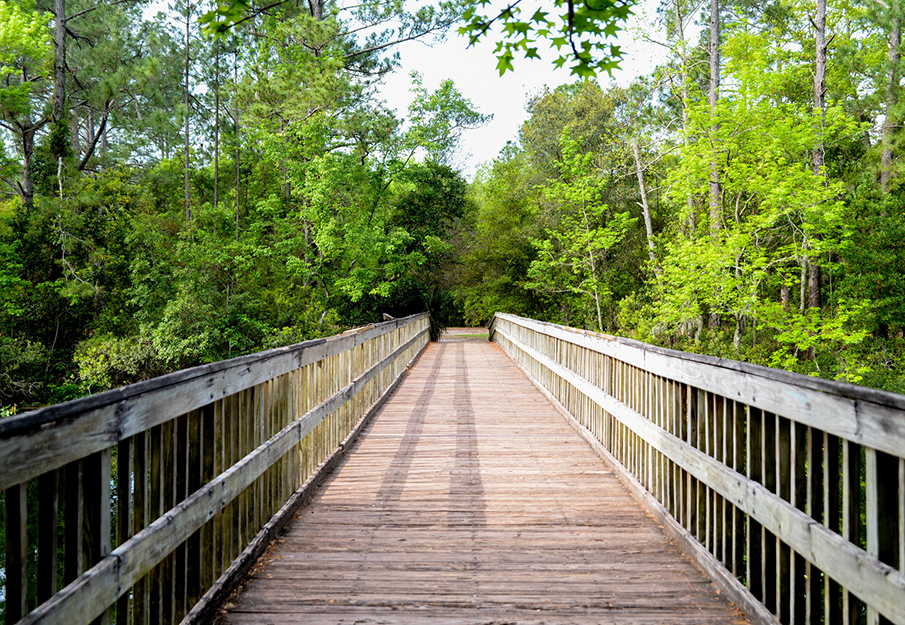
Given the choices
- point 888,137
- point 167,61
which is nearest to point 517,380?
point 888,137

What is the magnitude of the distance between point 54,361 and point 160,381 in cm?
1787

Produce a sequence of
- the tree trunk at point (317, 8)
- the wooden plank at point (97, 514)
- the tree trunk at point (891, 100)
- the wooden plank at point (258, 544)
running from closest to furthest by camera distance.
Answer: the wooden plank at point (97, 514) < the wooden plank at point (258, 544) < the tree trunk at point (891, 100) < the tree trunk at point (317, 8)

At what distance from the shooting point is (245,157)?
1143 inches

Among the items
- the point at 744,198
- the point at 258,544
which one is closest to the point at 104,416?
the point at 258,544

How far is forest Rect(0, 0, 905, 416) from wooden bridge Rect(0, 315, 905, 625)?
469 inches

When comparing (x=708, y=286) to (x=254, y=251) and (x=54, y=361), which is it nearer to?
(x=254, y=251)

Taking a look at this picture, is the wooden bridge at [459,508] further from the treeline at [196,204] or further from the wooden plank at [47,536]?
the treeline at [196,204]

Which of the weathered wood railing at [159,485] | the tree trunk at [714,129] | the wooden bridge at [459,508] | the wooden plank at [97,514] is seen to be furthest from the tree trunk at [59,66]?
the wooden plank at [97,514]

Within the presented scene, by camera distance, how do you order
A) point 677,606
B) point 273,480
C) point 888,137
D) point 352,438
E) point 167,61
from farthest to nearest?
point 167,61 → point 888,137 → point 352,438 → point 273,480 → point 677,606

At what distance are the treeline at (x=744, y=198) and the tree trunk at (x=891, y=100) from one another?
0.26 ft

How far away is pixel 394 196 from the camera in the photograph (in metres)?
25.7

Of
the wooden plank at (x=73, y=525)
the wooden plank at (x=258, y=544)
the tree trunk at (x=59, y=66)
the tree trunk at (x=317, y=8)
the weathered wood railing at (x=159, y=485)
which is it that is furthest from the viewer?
the tree trunk at (x=317, y=8)

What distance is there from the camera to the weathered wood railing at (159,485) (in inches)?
68.3

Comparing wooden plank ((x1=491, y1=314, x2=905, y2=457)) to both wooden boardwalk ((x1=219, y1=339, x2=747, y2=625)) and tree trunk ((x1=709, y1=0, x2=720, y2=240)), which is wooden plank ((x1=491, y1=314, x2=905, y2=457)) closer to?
wooden boardwalk ((x1=219, y1=339, x2=747, y2=625))
